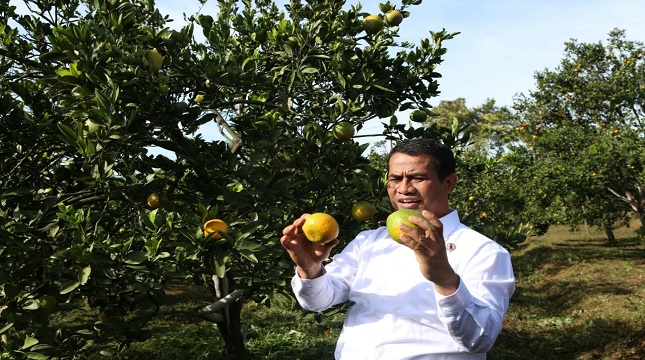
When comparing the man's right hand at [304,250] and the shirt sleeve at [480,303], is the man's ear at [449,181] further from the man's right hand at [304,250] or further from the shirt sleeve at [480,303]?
the man's right hand at [304,250]

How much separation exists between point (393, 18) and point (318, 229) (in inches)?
96.3

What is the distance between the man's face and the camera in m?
1.91

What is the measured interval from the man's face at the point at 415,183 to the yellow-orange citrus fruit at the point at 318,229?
0.85ft

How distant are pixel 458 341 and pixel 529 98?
48.5 feet

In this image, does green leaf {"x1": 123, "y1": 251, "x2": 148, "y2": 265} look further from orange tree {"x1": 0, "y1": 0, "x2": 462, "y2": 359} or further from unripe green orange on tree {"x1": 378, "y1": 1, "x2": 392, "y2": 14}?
unripe green orange on tree {"x1": 378, "y1": 1, "x2": 392, "y2": 14}

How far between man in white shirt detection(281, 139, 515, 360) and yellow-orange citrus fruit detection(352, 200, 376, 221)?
0.90 m

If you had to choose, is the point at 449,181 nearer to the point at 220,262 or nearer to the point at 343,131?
the point at 220,262

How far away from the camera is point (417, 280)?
1.82 metres

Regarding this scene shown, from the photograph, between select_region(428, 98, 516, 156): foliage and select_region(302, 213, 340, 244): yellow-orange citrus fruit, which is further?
select_region(428, 98, 516, 156): foliage

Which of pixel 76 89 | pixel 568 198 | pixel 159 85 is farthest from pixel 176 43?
pixel 568 198

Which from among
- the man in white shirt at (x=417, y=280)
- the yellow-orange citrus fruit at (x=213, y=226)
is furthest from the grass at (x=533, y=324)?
the man in white shirt at (x=417, y=280)

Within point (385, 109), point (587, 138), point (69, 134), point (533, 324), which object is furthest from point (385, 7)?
point (587, 138)

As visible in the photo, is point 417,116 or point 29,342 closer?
point 29,342

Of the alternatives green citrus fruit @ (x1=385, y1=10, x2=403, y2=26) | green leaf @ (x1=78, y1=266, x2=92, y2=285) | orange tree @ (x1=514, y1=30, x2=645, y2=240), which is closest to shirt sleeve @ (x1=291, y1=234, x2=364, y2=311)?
green leaf @ (x1=78, y1=266, x2=92, y2=285)
